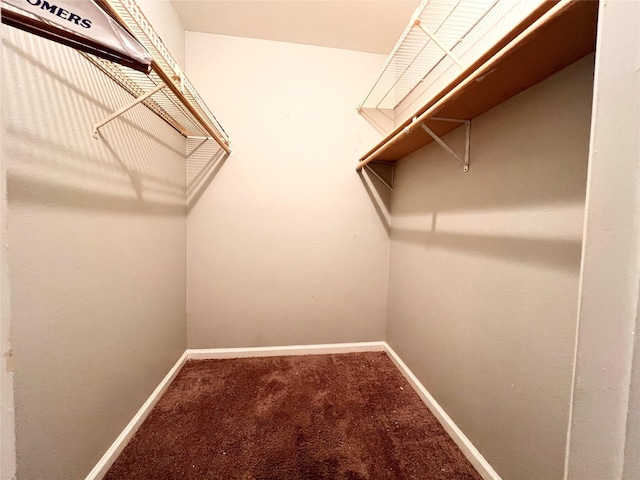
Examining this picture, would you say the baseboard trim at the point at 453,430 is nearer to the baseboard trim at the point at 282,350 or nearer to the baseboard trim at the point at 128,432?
the baseboard trim at the point at 282,350

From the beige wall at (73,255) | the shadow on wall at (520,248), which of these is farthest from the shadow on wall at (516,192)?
the beige wall at (73,255)

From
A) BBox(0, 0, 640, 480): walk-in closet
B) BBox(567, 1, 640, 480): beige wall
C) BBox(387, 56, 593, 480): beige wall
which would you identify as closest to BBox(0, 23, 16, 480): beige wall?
BBox(0, 0, 640, 480): walk-in closet

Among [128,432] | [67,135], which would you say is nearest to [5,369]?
[67,135]

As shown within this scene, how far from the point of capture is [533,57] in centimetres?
64

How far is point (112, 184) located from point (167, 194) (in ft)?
1.37

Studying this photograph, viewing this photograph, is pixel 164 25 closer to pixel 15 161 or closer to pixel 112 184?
pixel 112 184

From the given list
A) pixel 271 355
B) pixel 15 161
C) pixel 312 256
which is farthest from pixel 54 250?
pixel 271 355

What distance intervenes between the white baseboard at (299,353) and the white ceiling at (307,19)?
2263mm

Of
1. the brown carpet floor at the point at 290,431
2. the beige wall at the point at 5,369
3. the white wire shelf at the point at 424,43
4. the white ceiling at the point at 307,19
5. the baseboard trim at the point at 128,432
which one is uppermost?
the white ceiling at the point at 307,19

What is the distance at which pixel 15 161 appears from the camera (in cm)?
62

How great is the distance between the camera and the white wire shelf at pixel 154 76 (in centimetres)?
75

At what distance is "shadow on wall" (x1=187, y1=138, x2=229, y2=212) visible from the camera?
1.60 m

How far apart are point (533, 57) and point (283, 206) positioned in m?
1.40

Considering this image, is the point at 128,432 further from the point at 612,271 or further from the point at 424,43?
the point at 424,43
